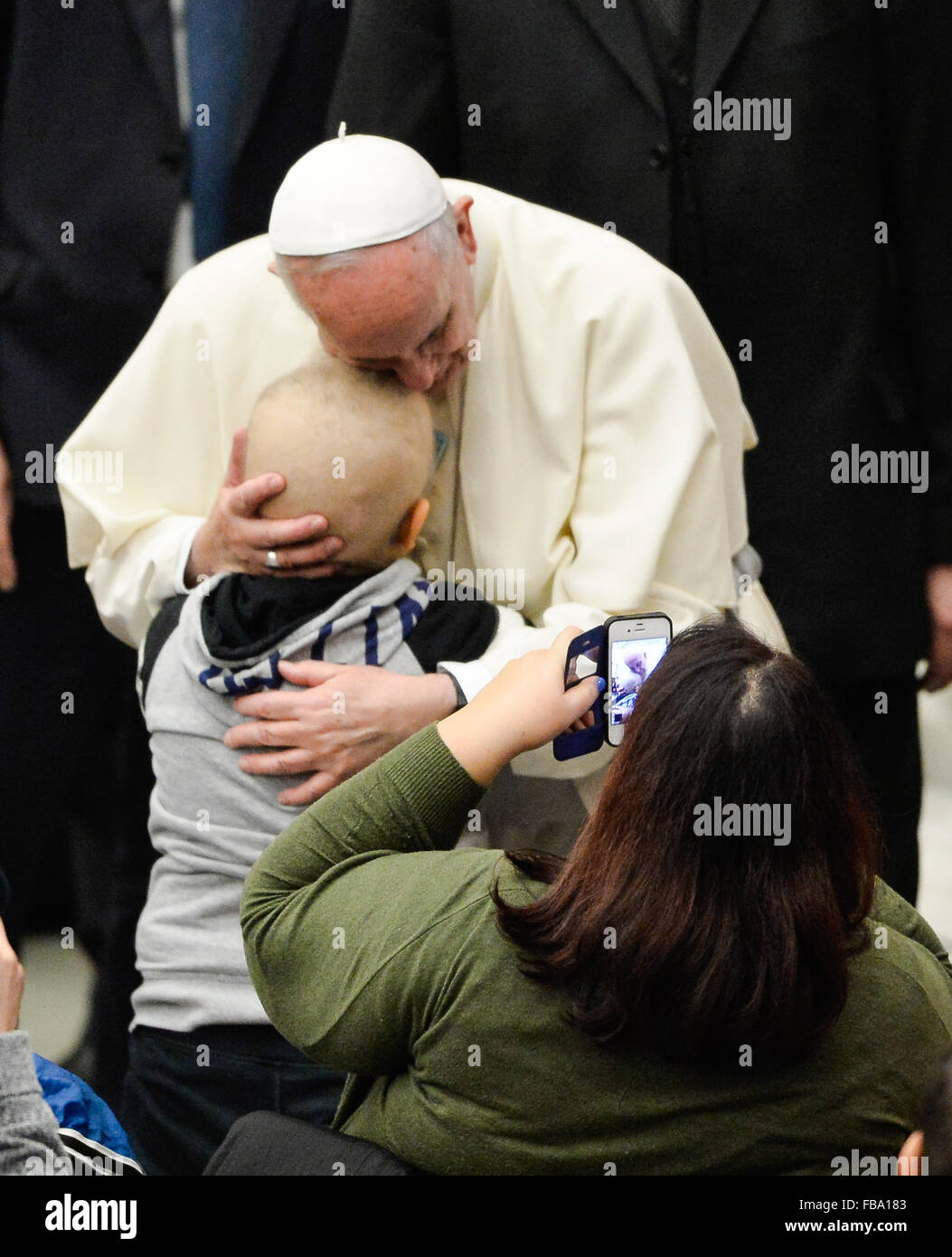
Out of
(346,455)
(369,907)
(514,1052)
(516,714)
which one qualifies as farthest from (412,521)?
(514,1052)

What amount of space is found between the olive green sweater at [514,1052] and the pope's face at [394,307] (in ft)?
2.65

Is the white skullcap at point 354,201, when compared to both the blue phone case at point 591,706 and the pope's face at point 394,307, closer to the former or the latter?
the pope's face at point 394,307

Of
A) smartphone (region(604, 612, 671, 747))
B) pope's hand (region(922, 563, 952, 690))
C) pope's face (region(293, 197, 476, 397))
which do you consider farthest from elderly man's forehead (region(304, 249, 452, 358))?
pope's hand (region(922, 563, 952, 690))

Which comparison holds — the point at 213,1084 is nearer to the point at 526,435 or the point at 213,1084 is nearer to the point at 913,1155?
the point at 526,435

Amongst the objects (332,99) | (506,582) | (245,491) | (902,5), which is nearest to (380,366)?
(245,491)

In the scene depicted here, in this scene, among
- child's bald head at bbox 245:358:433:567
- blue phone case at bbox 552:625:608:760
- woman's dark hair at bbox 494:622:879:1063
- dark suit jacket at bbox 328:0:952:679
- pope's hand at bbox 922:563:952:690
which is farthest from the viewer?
pope's hand at bbox 922:563:952:690

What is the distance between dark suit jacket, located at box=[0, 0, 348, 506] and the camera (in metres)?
2.89

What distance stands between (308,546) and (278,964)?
0.65 metres

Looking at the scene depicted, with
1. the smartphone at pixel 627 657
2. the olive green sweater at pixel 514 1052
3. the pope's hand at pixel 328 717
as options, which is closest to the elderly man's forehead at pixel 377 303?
the pope's hand at pixel 328 717

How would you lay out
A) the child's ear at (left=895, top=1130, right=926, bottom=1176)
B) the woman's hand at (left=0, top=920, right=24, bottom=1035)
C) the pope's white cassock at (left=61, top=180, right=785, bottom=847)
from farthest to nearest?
the pope's white cassock at (left=61, top=180, right=785, bottom=847)
the woman's hand at (left=0, top=920, right=24, bottom=1035)
the child's ear at (left=895, top=1130, right=926, bottom=1176)

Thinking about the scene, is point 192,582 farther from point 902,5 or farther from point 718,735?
point 902,5

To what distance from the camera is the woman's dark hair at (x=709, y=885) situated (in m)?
1.38

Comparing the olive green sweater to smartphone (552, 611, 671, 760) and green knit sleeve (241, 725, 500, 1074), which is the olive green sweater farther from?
smartphone (552, 611, 671, 760)

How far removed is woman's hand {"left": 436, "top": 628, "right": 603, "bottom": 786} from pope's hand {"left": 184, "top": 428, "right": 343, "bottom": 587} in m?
0.42
